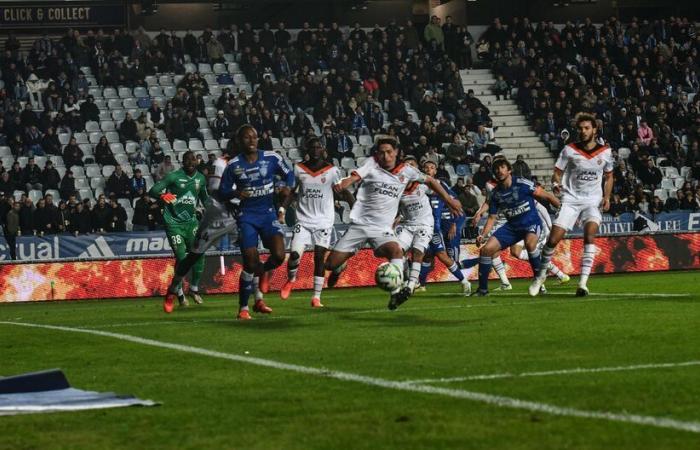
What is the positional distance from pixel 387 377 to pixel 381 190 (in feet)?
21.0

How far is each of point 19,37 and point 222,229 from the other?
28.7 m

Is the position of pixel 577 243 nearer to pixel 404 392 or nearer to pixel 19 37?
pixel 404 392

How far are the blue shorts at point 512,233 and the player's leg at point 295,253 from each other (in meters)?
3.17

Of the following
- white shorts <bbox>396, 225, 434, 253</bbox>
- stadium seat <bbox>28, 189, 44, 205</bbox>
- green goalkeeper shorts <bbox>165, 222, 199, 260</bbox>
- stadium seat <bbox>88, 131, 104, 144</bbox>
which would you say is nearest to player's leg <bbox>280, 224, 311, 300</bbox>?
white shorts <bbox>396, 225, 434, 253</bbox>

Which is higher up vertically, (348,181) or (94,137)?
(94,137)

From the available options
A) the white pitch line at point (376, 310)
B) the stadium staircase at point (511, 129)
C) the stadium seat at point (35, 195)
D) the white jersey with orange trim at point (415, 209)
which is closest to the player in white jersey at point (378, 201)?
the white pitch line at point (376, 310)

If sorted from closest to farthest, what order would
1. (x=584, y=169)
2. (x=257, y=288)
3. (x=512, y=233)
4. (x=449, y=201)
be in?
1. (x=449, y=201)
2. (x=257, y=288)
3. (x=584, y=169)
4. (x=512, y=233)

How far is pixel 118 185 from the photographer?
3253cm

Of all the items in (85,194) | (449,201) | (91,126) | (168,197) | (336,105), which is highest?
(336,105)

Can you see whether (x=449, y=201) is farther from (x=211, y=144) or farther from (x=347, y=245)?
(x=211, y=144)

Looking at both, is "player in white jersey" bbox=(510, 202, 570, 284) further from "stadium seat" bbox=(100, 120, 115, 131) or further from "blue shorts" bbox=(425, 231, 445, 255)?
"stadium seat" bbox=(100, 120, 115, 131)

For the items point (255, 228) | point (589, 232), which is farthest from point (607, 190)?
point (255, 228)

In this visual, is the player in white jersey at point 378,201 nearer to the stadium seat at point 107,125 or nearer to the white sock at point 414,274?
the white sock at point 414,274

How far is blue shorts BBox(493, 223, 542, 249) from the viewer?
64.6 feet
